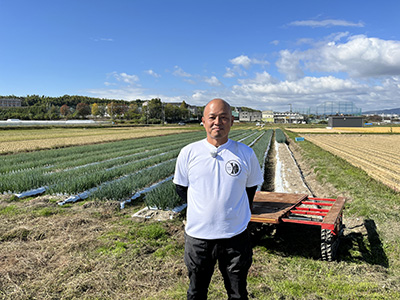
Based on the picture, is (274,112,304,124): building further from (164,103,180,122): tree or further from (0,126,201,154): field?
(0,126,201,154): field

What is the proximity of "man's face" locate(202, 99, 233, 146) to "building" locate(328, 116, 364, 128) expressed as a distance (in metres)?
72.8

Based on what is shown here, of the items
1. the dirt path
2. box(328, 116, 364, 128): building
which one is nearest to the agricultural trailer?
the dirt path

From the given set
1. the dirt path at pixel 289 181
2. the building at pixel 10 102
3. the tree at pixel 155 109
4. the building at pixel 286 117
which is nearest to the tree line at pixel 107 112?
the tree at pixel 155 109

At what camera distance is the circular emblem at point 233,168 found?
1962mm

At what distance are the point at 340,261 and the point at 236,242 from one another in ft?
8.47

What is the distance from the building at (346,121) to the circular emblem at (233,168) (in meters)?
72.9

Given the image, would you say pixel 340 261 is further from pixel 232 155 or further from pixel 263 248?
pixel 232 155

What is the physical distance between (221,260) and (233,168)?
66cm

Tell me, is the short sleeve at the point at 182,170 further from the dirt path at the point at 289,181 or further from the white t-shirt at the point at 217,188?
the dirt path at the point at 289,181

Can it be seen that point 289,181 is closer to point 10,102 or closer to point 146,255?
point 146,255

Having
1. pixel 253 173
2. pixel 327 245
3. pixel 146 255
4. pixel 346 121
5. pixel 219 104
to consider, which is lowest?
pixel 146 255

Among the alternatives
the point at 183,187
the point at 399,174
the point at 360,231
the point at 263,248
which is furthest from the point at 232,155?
the point at 399,174

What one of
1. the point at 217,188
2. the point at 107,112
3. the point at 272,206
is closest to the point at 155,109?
the point at 107,112

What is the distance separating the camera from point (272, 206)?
444cm
